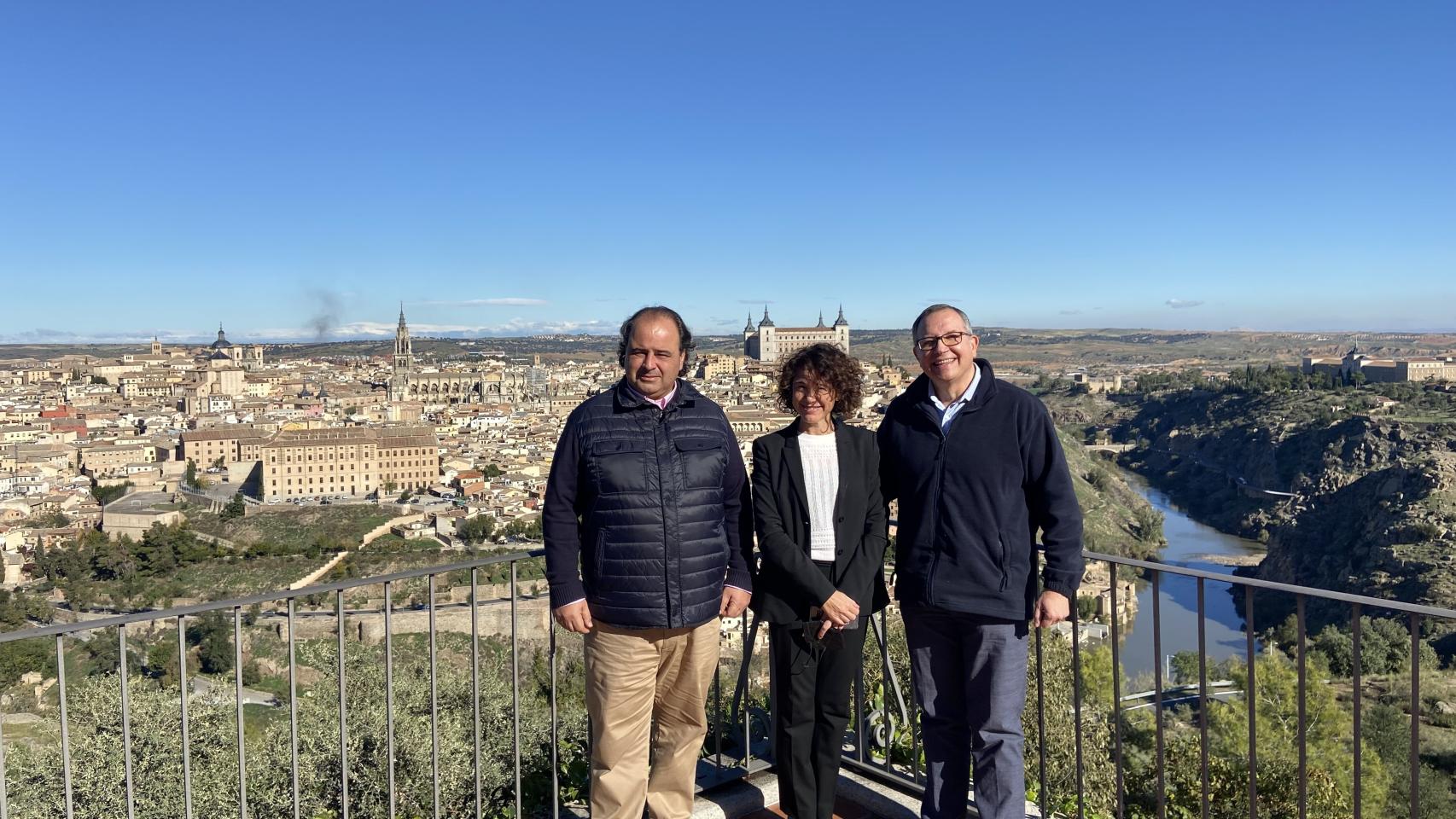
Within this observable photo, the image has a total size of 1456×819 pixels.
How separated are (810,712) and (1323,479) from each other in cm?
4507

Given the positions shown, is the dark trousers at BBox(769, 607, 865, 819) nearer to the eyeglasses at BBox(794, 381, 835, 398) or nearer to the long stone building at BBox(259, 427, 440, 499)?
the eyeglasses at BBox(794, 381, 835, 398)

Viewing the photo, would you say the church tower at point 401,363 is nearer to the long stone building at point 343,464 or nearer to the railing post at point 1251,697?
the long stone building at point 343,464

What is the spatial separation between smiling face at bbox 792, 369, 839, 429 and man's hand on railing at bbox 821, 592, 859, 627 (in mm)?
408

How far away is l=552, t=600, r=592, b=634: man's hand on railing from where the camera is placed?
212 centimetres

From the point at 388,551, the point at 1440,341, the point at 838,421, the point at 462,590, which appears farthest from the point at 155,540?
the point at 1440,341

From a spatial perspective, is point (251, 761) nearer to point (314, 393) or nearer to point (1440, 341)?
point (314, 393)

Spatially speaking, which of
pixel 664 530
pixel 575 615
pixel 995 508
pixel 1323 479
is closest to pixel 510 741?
pixel 575 615

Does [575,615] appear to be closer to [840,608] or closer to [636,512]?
[636,512]

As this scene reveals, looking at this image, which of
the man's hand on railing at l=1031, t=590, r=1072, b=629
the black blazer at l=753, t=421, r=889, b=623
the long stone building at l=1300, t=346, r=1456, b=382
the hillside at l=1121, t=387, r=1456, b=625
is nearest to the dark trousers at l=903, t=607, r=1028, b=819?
the man's hand on railing at l=1031, t=590, r=1072, b=629

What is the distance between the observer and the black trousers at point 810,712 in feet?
7.57

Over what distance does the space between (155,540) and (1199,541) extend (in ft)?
125

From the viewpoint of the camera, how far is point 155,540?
1255 inches

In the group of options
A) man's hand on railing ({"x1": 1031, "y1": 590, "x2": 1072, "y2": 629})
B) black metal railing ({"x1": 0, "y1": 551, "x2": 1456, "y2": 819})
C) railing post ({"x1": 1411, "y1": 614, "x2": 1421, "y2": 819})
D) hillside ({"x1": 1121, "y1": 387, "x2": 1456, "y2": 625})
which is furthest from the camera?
hillside ({"x1": 1121, "y1": 387, "x2": 1456, "y2": 625})

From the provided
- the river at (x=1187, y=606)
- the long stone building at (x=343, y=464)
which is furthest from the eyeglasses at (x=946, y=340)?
the long stone building at (x=343, y=464)
